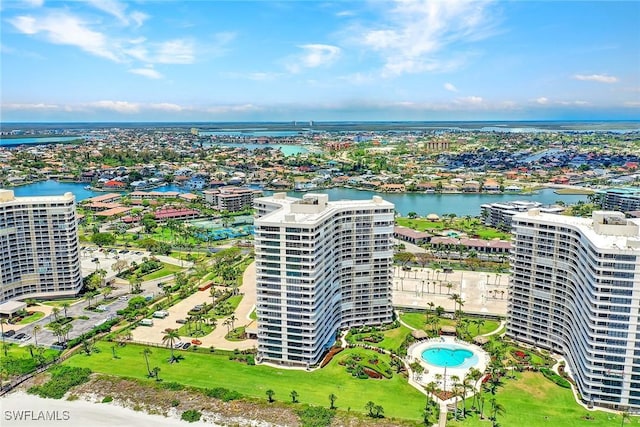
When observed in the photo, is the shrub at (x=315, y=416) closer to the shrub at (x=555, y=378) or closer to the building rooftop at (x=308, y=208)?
the building rooftop at (x=308, y=208)

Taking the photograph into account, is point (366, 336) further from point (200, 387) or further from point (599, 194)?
point (599, 194)

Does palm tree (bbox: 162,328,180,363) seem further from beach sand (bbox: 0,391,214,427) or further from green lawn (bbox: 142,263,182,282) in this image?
green lawn (bbox: 142,263,182,282)

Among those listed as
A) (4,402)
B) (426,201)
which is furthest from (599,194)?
(4,402)

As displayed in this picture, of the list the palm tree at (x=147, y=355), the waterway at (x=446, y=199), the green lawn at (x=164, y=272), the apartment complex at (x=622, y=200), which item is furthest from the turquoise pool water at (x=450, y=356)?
the apartment complex at (x=622, y=200)

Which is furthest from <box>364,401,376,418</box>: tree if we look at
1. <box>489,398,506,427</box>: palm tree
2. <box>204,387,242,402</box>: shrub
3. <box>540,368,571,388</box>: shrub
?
<box>540,368,571,388</box>: shrub

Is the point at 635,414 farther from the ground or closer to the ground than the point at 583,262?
closer to the ground

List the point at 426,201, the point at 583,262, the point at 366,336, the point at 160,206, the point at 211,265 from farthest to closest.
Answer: the point at 426,201 → the point at 160,206 → the point at 211,265 → the point at 366,336 → the point at 583,262

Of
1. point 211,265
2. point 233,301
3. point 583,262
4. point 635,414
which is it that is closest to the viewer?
point 635,414
